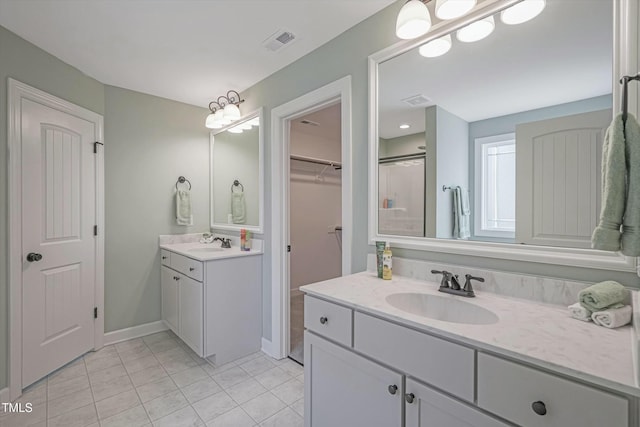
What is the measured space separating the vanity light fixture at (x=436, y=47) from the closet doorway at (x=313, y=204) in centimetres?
210

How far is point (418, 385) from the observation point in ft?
3.29

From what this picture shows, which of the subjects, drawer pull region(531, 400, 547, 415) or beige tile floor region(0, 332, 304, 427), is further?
beige tile floor region(0, 332, 304, 427)

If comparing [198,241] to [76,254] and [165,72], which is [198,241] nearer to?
[76,254]

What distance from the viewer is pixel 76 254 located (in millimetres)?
2398

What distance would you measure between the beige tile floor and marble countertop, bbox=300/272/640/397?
108 cm

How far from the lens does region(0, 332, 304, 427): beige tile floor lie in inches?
67.7

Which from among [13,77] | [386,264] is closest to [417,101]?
[386,264]

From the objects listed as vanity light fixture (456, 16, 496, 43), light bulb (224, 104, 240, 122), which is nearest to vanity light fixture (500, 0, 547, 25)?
vanity light fixture (456, 16, 496, 43)

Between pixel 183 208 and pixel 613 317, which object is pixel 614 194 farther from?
pixel 183 208

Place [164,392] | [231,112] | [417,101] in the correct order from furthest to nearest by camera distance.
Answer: [231,112], [164,392], [417,101]

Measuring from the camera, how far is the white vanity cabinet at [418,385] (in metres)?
0.73

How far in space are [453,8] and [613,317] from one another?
1320 mm

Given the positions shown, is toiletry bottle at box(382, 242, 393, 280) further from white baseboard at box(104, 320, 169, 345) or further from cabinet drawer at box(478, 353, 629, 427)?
white baseboard at box(104, 320, 169, 345)

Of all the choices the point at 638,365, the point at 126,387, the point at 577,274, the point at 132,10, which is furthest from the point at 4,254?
the point at 577,274
